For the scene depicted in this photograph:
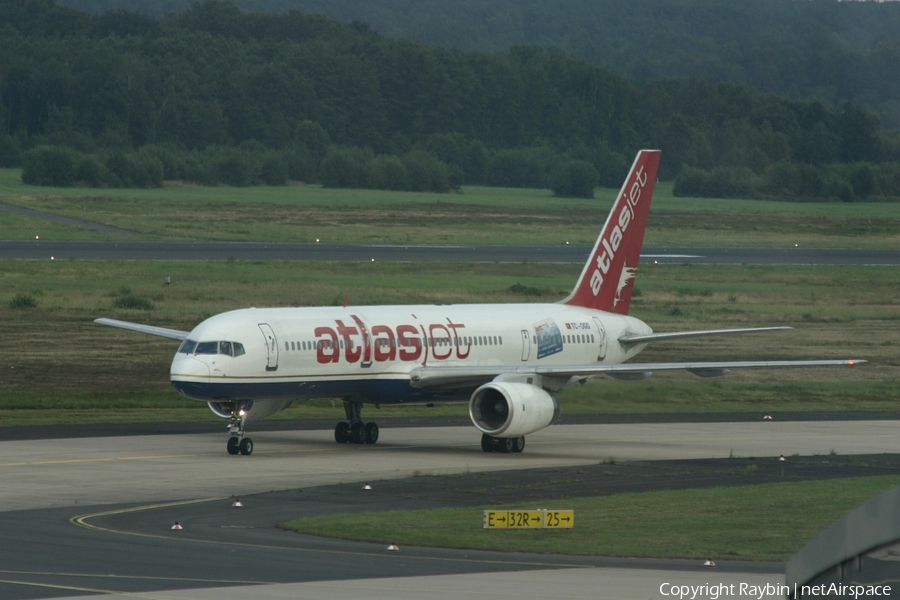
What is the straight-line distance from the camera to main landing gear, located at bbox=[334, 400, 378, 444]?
41062 millimetres

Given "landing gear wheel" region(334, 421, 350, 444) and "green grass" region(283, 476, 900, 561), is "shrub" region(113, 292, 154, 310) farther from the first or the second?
"green grass" region(283, 476, 900, 561)

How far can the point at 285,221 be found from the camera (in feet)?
442

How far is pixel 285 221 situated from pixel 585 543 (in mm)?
112721

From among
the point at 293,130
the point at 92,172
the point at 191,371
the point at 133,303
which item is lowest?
the point at 191,371

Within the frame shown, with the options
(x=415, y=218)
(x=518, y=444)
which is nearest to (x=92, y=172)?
(x=415, y=218)

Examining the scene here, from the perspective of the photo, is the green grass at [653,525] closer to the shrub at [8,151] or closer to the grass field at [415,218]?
the grass field at [415,218]

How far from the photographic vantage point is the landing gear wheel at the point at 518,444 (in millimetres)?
39781

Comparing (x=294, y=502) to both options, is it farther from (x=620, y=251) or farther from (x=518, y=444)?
(x=620, y=251)

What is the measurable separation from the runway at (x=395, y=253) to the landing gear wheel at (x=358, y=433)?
5573 cm

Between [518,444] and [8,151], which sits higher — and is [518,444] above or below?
Result: below

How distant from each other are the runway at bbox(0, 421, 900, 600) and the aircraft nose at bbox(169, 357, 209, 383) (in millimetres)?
2121

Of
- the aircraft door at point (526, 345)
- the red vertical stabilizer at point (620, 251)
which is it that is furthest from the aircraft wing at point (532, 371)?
the red vertical stabilizer at point (620, 251)

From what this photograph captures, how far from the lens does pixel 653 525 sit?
85.5 feet

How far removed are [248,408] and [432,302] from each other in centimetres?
3743
